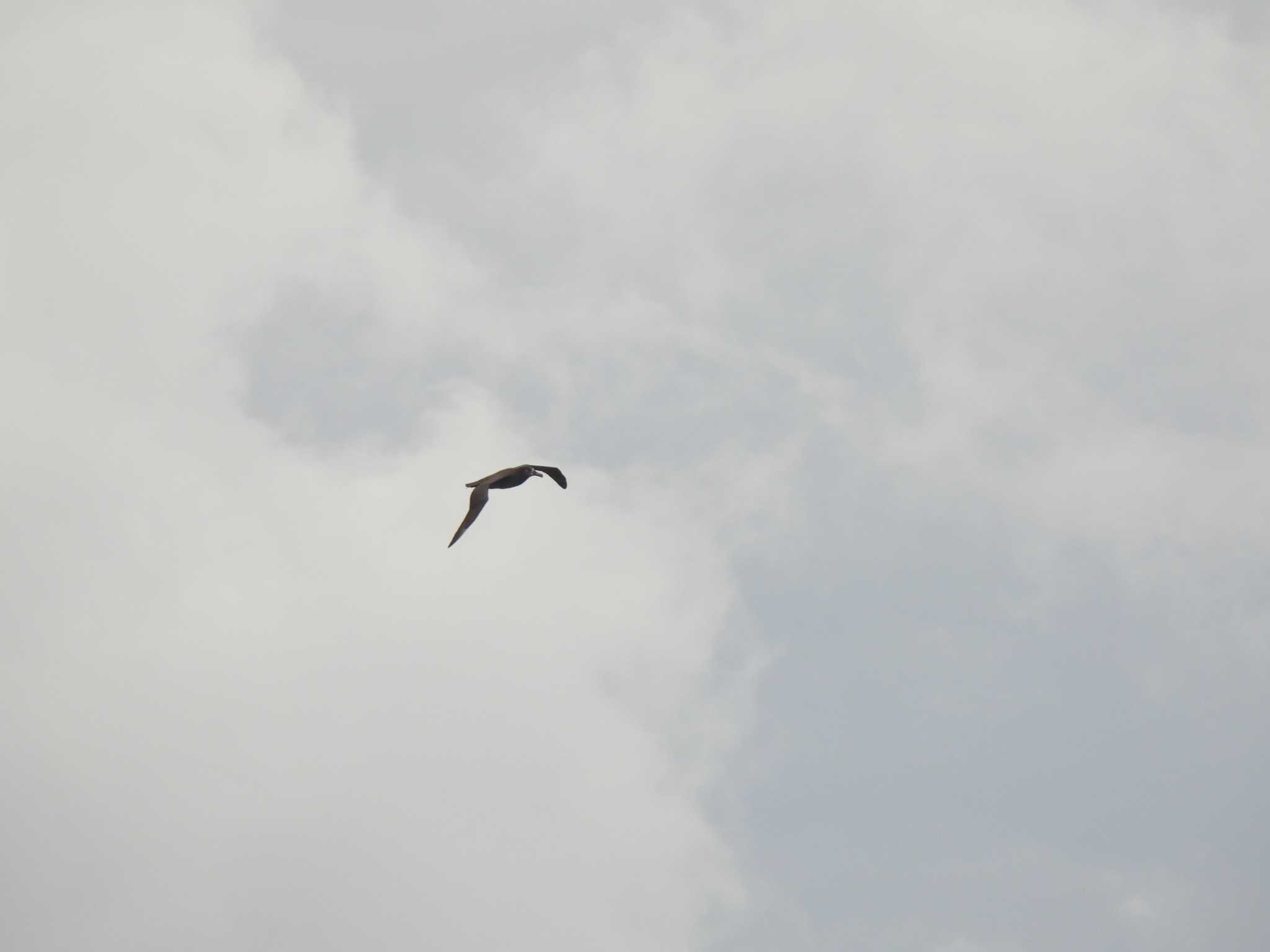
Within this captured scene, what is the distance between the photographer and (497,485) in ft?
158
